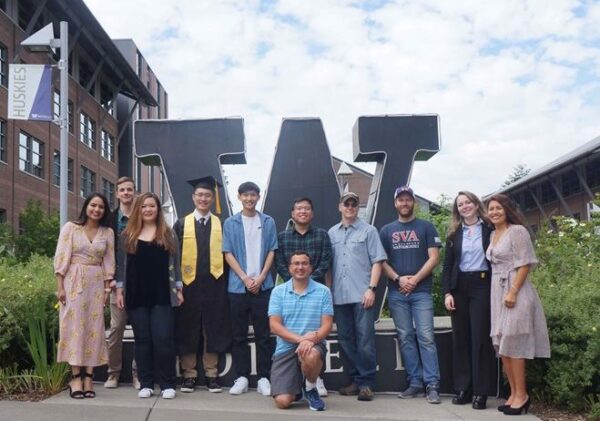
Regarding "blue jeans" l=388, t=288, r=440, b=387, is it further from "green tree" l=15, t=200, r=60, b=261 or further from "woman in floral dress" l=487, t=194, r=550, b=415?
"green tree" l=15, t=200, r=60, b=261

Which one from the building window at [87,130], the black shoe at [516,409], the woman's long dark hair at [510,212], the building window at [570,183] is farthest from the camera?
the building window at [87,130]

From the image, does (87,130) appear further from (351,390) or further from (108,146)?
(351,390)

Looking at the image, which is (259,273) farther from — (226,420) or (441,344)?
(441,344)

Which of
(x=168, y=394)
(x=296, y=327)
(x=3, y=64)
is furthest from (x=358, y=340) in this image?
(x=3, y=64)

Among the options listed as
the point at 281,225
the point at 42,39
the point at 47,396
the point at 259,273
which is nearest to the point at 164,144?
the point at 281,225

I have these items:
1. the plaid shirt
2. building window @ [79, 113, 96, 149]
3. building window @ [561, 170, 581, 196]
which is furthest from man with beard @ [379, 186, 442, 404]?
building window @ [79, 113, 96, 149]

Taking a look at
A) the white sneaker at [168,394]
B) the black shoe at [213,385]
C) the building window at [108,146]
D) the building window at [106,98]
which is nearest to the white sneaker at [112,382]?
the white sneaker at [168,394]

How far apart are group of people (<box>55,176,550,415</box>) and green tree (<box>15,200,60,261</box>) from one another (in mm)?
16402

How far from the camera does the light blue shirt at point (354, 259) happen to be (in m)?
6.03

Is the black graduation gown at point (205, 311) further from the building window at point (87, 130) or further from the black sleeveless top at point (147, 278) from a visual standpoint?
the building window at point (87, 130)

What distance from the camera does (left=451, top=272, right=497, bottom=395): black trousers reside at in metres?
5.66

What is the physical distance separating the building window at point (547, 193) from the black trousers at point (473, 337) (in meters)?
34.9

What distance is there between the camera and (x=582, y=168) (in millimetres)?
31516

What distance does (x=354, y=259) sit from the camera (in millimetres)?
6102
